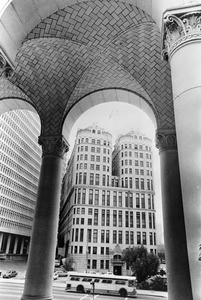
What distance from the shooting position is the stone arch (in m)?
11.3

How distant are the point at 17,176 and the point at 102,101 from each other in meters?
64.7

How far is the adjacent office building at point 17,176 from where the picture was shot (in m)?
64.4

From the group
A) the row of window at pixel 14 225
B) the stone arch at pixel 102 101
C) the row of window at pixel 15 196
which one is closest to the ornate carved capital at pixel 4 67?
the stone arch at pixel 102 101

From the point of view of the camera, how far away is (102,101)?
488 inches

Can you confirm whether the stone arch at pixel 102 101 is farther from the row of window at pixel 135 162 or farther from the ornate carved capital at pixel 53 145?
→ the row of window at pixel 135 162

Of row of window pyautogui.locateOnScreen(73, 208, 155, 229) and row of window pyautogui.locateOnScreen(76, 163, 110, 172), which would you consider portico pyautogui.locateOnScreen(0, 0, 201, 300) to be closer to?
row of window pyautogui.locateOnScreen(73, 208, 155, 229)

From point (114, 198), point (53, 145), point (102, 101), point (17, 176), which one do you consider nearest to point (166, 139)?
point (102, 101)

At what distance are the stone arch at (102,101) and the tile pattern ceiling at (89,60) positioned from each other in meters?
0.25

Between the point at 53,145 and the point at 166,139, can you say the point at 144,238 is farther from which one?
the point at 166,139

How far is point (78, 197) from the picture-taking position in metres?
78.7

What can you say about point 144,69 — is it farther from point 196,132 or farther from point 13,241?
point 13,241

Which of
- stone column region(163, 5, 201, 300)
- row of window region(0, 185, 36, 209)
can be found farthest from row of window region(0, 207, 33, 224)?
stone column region(163, 5, 201, 300)

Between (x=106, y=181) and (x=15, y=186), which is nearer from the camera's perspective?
(x=15, y=186)

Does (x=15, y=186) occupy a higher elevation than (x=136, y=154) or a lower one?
lower
